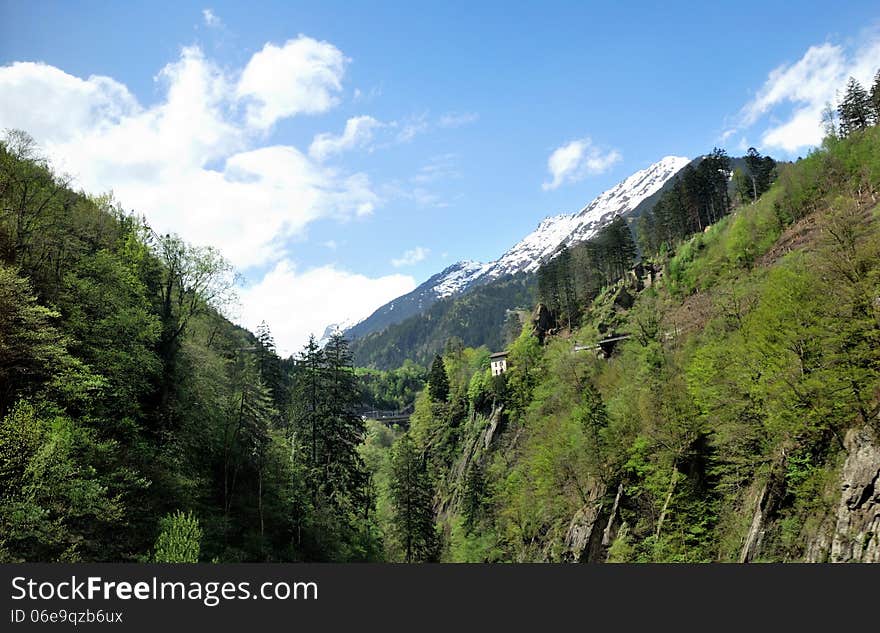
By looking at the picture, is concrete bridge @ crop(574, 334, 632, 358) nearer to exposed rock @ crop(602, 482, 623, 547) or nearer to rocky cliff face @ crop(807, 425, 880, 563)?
exposed rock @ crop(602, 482, 623, 547)

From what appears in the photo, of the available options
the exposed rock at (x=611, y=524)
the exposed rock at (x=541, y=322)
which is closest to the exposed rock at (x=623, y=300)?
the exposed rock at (x=541, y=322)

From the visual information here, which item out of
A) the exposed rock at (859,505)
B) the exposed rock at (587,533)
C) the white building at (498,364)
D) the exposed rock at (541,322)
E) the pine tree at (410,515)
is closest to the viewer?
the exposed rock at (859,505)

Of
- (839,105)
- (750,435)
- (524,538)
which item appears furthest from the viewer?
→ (839,105)

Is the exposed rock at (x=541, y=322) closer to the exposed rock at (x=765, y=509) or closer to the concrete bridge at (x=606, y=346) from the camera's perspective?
the concrete bridge at (x=606, y=346)

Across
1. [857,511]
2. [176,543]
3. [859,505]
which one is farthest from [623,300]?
[176,543]

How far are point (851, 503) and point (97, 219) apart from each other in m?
51.5

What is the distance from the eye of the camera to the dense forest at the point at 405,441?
72.3 ft

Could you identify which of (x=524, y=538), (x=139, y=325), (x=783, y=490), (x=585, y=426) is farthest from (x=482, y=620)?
(x=524, y=538)

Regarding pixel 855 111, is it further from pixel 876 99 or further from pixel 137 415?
pixel 137 415

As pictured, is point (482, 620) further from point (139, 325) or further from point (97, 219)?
point (97, 219)

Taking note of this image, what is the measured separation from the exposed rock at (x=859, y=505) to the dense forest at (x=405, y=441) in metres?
0.10

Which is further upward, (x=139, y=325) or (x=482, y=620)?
(x=139, y=325)

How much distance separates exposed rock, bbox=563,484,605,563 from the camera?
39.8 m

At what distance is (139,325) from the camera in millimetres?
31719
